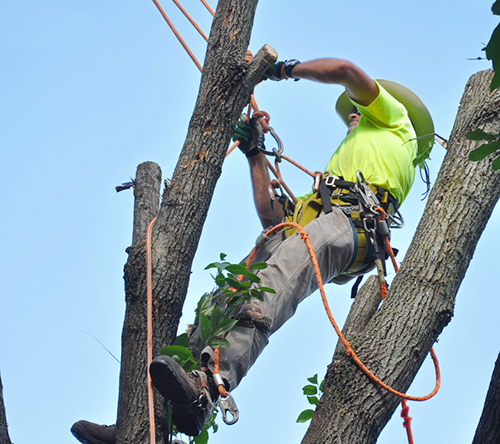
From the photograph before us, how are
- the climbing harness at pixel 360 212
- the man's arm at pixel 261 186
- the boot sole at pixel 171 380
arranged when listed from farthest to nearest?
the man's arm at pixel 261 186 < the climbing harness at pixel 360 212 < the boot sole at pixel 171 380

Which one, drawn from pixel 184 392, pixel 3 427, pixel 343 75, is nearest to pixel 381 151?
pixel 343 75

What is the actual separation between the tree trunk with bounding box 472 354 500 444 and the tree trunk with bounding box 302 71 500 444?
0.90ft

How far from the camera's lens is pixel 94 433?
246 centimetres

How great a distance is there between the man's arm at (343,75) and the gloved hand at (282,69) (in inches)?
0.9

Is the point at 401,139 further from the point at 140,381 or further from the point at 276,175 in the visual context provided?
the point at 140,381

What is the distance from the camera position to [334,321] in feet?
8.38

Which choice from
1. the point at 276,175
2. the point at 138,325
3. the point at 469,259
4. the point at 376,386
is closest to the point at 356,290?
the point at 276,175

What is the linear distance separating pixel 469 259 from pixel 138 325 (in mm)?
1285

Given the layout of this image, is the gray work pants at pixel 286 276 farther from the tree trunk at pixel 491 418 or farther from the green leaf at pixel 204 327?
the tree trunk at pixel 491 418

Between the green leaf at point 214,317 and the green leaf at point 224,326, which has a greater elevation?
the green leaf at point 214,317

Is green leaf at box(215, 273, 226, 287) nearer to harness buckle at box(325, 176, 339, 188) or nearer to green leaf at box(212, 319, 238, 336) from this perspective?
green leaf at box(212, 319, 238, 336)

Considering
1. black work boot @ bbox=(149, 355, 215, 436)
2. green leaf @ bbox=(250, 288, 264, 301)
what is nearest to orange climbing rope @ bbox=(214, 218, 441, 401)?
black work boot @ bbox=(149, 355, 215, 436)

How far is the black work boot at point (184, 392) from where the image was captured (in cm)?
212

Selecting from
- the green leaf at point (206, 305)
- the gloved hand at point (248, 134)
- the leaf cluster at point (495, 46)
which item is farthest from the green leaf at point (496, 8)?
the gloved hand at point (248, 134)
